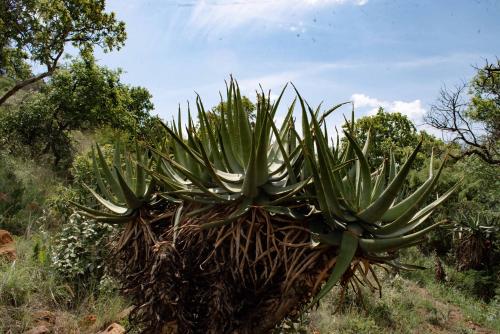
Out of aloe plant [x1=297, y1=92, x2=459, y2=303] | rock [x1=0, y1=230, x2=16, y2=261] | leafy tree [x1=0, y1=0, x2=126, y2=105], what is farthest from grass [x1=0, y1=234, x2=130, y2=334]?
leafy tree [x1=0, y1=0, x2=126, y2=105]

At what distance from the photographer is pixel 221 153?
242 cm

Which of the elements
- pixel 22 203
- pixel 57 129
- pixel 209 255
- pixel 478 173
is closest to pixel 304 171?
pixel 209 255

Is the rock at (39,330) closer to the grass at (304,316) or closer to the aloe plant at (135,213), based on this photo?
the grass at (304,316)

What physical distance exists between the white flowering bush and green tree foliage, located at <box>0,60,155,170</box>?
7774 mm

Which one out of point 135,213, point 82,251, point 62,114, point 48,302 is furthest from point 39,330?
point 62,114

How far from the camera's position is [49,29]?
12.5 metres

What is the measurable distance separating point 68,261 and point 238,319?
191 inches

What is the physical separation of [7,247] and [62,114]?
8615 millimetres

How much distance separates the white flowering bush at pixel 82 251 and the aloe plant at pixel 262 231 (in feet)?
13.8

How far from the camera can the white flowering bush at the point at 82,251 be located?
20.4ft

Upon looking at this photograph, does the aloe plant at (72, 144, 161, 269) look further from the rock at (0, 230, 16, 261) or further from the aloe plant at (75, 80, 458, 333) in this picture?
the rock at (0, 230, 16, 261)

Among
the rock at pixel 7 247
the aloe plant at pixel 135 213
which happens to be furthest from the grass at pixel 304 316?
the aloe plant at pixel 135 213

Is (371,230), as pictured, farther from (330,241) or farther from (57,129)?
(57,129)

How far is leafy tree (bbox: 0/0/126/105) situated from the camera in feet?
39.5
